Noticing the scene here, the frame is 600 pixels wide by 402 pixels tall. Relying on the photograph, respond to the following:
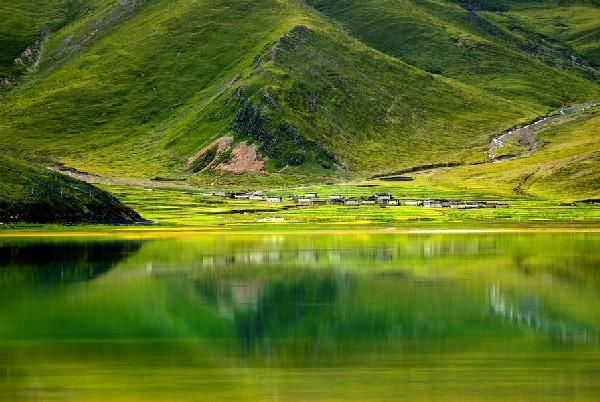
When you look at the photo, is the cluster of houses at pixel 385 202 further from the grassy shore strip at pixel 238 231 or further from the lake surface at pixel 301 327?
the lake surface at pixel 301 327

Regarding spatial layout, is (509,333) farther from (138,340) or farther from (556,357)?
(138,340)

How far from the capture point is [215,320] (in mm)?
46719

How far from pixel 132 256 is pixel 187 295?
26920mm

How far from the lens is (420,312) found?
48.2 meters

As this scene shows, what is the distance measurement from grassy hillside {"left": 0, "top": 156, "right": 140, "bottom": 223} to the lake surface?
4506 centimetres

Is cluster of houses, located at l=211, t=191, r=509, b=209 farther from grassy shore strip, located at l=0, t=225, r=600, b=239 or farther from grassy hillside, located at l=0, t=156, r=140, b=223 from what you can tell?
grassy hillside, located at l=0, t=156, r=140, b=223

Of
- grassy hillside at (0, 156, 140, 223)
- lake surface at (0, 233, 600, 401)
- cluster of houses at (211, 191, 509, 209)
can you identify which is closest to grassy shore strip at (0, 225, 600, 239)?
grassy hillside at (0, 156, 140, 223)

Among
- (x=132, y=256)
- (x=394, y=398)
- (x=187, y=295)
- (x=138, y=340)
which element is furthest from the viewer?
(x=132, y=256)

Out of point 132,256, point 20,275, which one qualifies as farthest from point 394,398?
point 132,256

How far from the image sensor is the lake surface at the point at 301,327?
3238 cm

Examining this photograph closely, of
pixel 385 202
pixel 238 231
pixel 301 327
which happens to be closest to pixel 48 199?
pixel 238 231

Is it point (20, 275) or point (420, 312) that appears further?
point (20, 275)

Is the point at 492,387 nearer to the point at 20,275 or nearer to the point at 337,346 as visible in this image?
the point at 337,346

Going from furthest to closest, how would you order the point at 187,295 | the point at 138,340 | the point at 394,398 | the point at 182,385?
the point at 187,295 < the point at 138,340 < the point at 182,385 < the point at 394,398
